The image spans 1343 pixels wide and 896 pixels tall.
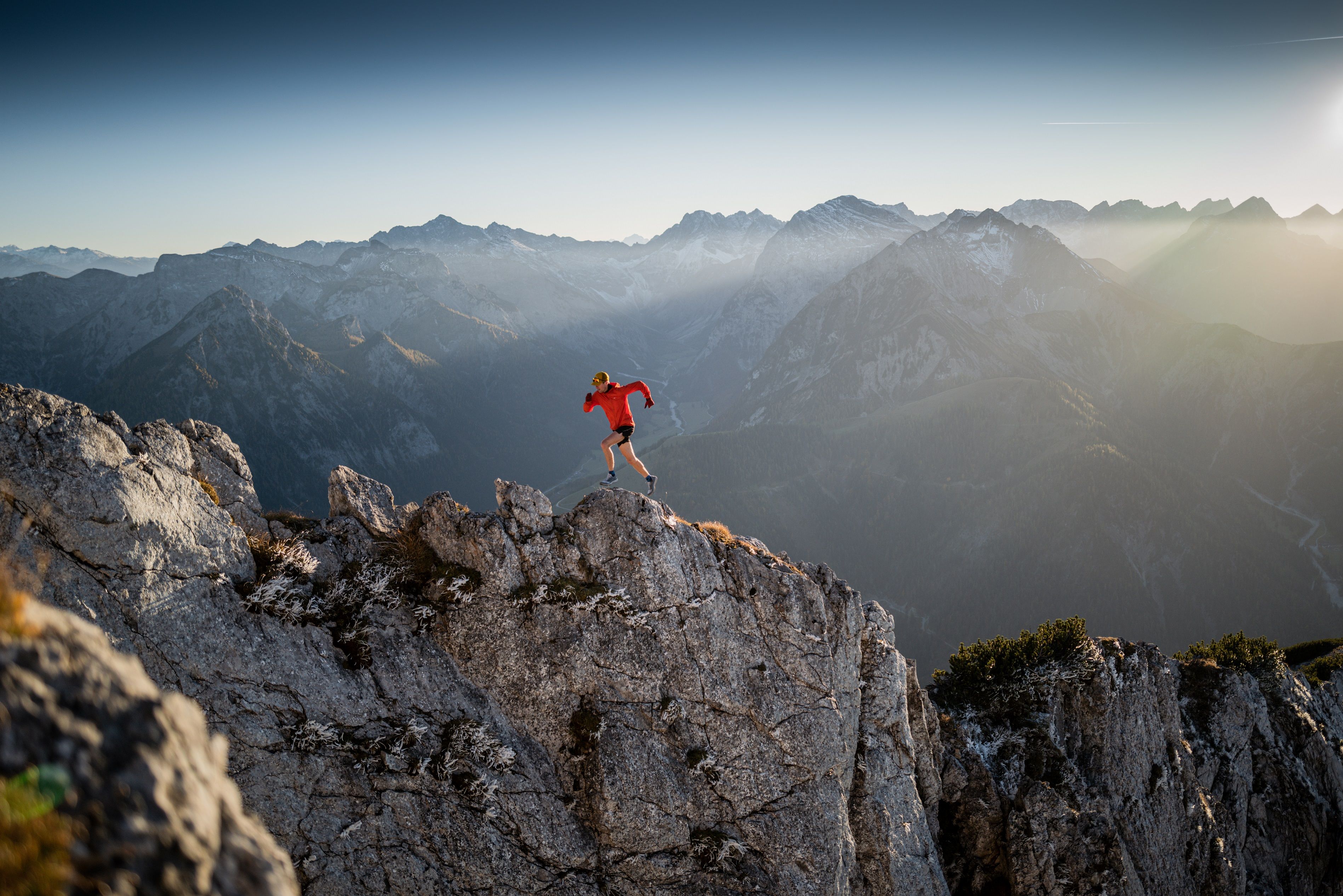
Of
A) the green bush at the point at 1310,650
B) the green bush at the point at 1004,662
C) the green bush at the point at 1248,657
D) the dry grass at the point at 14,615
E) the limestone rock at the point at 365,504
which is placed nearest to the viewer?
the dry grass at the point at 14,615

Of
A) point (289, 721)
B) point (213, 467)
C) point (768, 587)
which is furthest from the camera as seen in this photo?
point (768, 587)

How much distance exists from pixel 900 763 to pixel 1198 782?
2897cm

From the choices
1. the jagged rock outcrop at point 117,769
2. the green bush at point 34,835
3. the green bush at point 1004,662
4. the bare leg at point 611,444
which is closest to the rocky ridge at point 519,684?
the bare leg at point 611,444

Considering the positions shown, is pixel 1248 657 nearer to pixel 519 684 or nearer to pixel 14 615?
pixel 519 684

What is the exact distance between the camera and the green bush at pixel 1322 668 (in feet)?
190

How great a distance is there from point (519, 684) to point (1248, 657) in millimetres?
62275

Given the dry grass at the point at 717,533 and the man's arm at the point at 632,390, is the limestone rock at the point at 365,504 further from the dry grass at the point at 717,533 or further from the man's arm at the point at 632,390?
the dry grass at the point at 717,533

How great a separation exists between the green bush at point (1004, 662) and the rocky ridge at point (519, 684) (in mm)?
10122

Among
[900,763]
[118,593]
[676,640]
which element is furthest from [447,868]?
[900,763]

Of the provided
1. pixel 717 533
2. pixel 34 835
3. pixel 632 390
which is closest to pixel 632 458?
pixel 632 390

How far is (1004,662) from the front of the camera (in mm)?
43094

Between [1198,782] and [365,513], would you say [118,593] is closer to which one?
[365,513]

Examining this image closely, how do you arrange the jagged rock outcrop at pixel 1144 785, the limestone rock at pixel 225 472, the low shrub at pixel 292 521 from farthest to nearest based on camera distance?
the jagged rock outcrop at pixel 1144 785 → the low shrub at pixel 292 521 → the limestone rock at pixel 225 472

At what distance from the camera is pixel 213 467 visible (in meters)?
22.0
